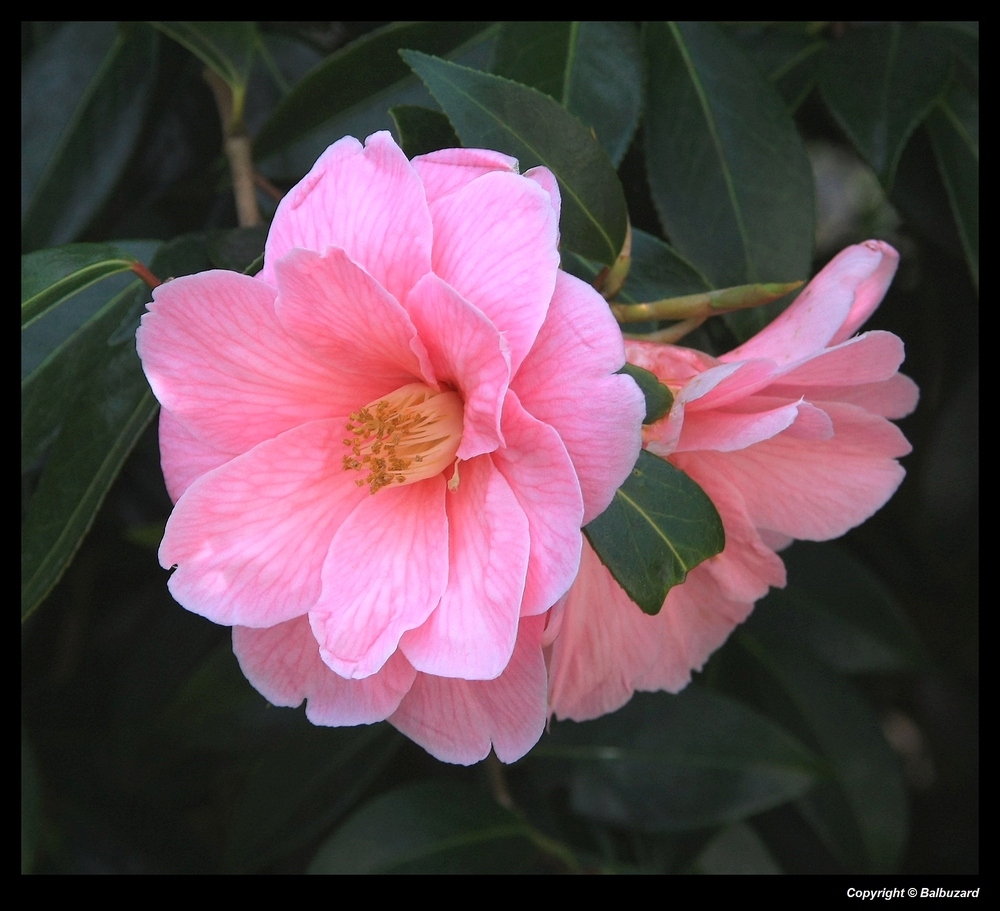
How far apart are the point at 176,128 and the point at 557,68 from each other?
583 millimetres

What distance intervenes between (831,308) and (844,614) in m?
0.89

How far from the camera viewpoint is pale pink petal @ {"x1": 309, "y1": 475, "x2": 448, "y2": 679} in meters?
0.59

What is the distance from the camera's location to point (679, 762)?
1271 mm

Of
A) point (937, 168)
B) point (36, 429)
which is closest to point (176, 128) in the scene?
point (36, 429)

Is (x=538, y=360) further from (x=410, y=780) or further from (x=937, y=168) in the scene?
(x=410, y=780)

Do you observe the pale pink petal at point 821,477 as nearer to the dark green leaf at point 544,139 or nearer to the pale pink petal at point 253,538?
the dark green leaf at point 544,139

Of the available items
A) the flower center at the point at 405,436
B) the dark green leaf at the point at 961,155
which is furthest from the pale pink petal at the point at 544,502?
the dark green leaf at the point at 961,155

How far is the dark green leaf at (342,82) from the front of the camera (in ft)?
3.25

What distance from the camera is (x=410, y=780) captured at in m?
1.46

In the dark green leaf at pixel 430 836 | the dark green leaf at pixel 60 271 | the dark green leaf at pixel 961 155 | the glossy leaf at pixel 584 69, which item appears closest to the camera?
the dark green leaf at pixel 60 271

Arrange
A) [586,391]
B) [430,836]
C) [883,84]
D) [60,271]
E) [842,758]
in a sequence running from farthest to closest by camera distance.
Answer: [842,758]
[430,836]
[883,84]
[60,271]
[586,391]

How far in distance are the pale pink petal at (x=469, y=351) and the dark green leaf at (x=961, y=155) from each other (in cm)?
73

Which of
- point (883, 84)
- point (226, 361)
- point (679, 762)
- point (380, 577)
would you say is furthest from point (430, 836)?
point (883, 84)

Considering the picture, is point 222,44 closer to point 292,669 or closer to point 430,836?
point 292,669
